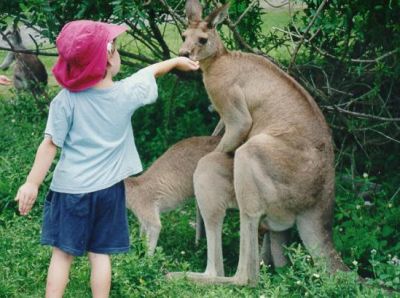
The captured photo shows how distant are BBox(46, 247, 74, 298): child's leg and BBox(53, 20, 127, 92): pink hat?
0.89 m

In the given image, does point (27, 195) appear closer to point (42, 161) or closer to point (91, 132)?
point (42, 161)

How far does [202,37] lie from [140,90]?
131 cm

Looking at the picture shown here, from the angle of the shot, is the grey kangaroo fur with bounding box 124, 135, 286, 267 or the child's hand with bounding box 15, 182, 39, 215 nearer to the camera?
the child's hand with bounding box 15, 182, 39, 215

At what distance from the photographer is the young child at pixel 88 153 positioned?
4.52 metres

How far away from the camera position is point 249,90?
19.5 ft

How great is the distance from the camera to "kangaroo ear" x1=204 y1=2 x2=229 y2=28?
5.82 metres

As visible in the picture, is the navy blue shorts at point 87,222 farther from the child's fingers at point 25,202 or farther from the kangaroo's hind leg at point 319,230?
the kangaroo's hind leg at point 319,230

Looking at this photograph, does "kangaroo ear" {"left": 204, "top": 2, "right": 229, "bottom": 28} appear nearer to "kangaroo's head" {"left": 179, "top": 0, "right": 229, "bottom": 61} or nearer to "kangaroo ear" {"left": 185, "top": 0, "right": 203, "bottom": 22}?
"kangaroo's head" {"left": 179, "top": 0, "right": 229, "bottom": 61}

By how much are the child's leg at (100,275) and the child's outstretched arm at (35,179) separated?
0.48 meters

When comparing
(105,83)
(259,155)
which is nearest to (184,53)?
(259,155)

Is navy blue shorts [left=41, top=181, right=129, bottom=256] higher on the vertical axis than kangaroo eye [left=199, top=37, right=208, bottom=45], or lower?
lower

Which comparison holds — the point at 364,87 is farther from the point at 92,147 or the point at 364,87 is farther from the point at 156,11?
the point at 92,147

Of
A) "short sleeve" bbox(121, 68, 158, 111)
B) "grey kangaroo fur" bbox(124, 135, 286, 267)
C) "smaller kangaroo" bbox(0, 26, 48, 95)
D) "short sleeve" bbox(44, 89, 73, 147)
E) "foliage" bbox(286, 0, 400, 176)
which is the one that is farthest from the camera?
"smaller kangaroo" bbox(0, 26, 48, 95)

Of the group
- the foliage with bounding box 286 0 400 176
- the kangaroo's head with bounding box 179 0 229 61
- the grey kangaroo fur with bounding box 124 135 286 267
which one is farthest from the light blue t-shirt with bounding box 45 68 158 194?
the foliage with bounding box 286 0 400 176
